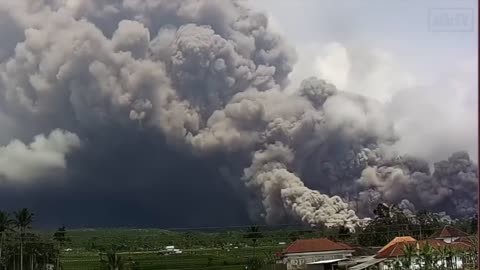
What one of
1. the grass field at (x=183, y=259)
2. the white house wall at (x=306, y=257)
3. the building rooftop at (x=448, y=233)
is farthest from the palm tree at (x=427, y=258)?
the grass field at (x=183, y=259)

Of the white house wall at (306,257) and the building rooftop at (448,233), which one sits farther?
the building rooftop at (448,233)

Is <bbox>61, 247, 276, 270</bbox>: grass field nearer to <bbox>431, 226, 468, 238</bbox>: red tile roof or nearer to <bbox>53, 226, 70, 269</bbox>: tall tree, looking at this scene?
<bbox>53, 226, 70, 269</bbox>: tall tree

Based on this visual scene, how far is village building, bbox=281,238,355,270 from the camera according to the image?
44.2 meters

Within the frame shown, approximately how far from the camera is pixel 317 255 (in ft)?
153

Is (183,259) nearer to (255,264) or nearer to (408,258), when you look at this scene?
(255,264)

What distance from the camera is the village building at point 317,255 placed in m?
44.2

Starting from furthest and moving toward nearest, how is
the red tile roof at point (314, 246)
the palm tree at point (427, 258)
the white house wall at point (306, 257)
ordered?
the red tile roof at point (314, 246) → the white house wall at point (306, 257) → the palm tree at point (427, 258)

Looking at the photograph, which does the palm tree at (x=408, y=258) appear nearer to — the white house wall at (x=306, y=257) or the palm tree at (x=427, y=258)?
the palm tree at (x=427, y=258)

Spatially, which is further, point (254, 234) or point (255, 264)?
point (254, 234)

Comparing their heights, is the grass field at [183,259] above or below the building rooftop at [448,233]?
below

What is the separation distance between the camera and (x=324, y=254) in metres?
46.6

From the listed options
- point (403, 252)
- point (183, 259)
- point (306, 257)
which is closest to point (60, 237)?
point (183, 259)

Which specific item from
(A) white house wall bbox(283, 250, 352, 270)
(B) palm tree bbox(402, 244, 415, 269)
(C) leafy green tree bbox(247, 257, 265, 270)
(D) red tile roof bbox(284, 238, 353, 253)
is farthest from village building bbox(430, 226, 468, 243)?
(B) palm tree bbox(402, 244, 415, 269)

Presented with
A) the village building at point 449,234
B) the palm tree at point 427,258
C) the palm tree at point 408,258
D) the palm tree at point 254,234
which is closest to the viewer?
the palm tree at point 427,258
